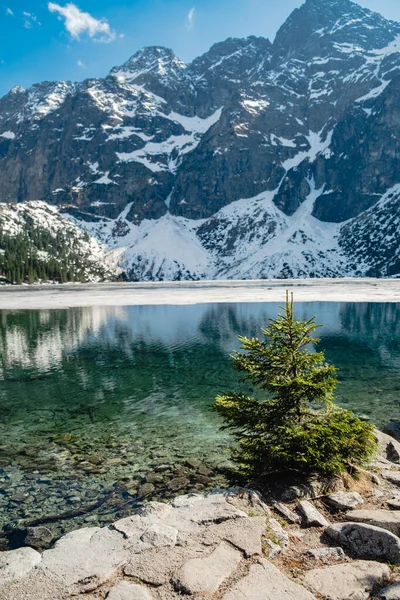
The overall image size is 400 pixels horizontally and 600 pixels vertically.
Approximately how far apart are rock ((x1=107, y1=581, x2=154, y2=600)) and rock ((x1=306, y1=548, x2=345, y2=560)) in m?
3.06

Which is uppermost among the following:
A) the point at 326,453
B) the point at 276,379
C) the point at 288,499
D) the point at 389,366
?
the point at 276,379

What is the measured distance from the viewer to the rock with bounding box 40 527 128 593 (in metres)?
6.68

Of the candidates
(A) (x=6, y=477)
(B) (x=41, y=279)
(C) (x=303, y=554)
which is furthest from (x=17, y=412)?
(B) (x=41, y=279)

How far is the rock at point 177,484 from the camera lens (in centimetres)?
1266

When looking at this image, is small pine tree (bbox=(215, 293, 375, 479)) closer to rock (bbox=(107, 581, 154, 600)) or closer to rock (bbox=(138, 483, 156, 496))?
rock (bbox=(138, 483, 156, 496))

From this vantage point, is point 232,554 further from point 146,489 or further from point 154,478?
point 154,478

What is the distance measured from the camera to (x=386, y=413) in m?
19.9

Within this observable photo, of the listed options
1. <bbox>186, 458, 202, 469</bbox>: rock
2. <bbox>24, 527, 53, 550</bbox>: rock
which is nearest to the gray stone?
<bbox>186, 458, 202, 469</bbox>: rock

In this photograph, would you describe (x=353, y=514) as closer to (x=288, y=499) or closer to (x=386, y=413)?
(x=288, y=499)

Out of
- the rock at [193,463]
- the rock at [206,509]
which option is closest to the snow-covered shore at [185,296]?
the rock at [193,463]

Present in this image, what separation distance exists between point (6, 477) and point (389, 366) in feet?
89.9

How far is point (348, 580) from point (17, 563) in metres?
5.93

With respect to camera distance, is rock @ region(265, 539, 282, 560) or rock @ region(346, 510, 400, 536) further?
rock @ region(346, 510, 400, 536)

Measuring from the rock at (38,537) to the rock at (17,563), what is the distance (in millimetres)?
2375
